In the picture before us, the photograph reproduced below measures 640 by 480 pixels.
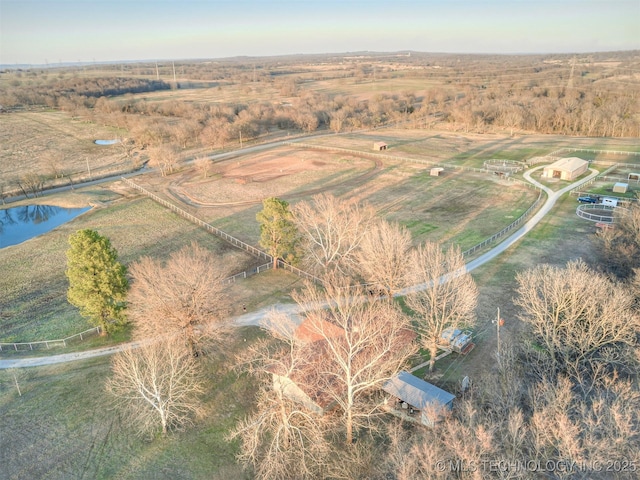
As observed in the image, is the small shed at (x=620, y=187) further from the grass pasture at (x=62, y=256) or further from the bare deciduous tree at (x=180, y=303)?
the bare deciduous tree at (x=180, y=303)

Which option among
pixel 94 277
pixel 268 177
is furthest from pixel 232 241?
pixel 268 177

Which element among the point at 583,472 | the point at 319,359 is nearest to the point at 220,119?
the point at 319,359

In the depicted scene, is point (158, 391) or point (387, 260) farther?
point (387, 260)

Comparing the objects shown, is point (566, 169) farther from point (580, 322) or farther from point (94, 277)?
point (94, 277)

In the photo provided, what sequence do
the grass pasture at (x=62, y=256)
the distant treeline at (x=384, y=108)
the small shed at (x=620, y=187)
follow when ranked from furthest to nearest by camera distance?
the distant treeline at (x=384, y=108) → the small shed at (x=620, y=187) → the grass pasture at (x=62, y=256)

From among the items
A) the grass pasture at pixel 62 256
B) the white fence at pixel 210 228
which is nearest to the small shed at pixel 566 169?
the white fence at pixel 210 228

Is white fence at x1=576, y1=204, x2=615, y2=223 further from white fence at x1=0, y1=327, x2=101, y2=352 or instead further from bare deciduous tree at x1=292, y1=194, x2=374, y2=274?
white fence at x1=0, y1=327, x2=101, y2=352
